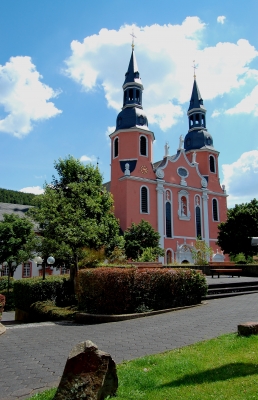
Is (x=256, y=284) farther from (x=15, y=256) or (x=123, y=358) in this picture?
(x=15, y=256)

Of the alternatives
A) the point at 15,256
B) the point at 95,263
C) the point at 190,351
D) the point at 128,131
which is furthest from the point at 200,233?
the point at 190,351

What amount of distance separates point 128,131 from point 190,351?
38.1 m

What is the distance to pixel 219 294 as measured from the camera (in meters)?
14.3

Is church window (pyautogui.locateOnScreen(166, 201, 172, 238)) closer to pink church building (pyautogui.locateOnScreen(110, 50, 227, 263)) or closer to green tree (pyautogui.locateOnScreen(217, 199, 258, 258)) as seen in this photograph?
pink church building (pyautogui.locateOnScreen(110, 50, 227, 263))

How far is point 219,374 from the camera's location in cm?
479

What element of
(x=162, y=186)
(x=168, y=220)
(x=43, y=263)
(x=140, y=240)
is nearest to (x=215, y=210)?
(x=168, y=220)

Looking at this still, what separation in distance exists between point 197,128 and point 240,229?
61.0ft

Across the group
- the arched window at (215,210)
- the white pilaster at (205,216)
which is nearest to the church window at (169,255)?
the white pilaster at (205,216)

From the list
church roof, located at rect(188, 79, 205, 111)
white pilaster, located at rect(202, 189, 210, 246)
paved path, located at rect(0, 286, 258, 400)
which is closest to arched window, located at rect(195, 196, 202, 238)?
white pilaster, located at rect(202, 189, 210, 246)

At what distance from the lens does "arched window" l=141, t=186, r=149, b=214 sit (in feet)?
134

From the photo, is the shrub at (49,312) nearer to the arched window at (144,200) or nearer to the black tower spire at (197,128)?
the arched window at (144,200)

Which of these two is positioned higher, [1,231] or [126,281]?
[1,231]

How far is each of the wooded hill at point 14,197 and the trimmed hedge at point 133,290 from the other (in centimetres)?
5475

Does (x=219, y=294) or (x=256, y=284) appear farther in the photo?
(x=256, y=284)
